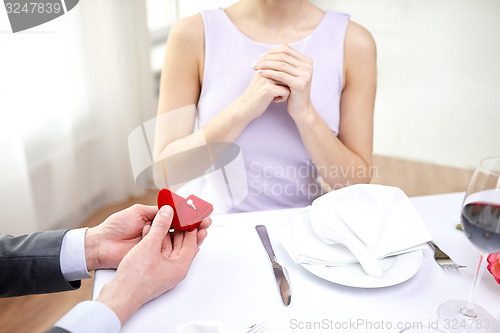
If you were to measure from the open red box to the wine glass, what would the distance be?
1.43 ft

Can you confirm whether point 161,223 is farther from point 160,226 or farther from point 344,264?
point 344,264

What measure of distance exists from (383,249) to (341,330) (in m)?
0.18

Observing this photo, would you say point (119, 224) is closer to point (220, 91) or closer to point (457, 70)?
point (220, 91)

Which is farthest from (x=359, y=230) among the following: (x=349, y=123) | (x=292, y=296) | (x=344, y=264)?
(x=349, y=123)

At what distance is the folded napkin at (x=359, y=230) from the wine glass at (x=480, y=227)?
110 millimetres

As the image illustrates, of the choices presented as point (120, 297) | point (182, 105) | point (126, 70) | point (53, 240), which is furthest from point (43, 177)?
point (120, 297)

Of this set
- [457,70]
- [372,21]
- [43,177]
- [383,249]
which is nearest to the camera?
[383,249]

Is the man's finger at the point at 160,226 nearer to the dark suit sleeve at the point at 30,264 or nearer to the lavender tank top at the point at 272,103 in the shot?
the dark suit sleeve at the point at 30,264

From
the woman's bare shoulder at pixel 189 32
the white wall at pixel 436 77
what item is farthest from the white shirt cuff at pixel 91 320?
the white wall at pixel 436 77

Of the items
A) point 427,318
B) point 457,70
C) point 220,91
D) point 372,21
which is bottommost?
point 457,70

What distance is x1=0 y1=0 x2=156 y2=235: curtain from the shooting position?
178cm

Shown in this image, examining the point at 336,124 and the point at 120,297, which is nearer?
the point at 120,297

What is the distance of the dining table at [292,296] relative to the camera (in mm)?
715

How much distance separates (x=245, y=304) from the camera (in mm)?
746
